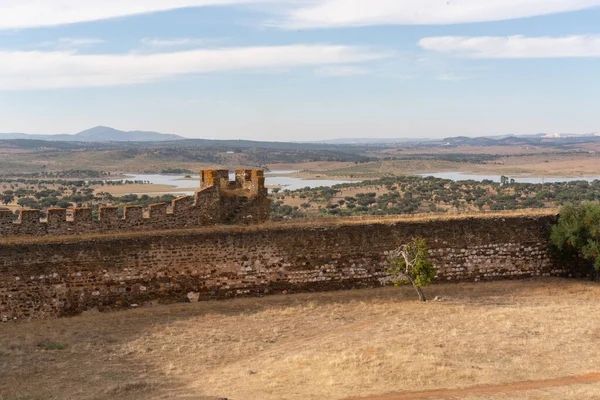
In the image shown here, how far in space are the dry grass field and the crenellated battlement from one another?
2376mm

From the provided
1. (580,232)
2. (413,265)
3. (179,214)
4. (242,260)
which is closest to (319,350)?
(242,260)

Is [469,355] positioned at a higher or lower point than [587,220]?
lower

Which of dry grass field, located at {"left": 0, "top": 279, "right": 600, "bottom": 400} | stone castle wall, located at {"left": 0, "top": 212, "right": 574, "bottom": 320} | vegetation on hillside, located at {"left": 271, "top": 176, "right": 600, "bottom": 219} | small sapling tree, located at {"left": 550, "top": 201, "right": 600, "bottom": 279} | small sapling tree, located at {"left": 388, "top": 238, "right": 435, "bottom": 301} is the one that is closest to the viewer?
dry grass field, located at {"left": 0, "top": 279, "right": 600, "bottom": 400}

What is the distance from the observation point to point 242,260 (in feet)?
56.5

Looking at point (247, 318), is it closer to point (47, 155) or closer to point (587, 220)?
Answer: point (587, 220)

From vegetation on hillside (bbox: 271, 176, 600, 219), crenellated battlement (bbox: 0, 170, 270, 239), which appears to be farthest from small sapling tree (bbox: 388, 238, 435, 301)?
vegetation on hillside (bbox: 271, 176, 600, 219)

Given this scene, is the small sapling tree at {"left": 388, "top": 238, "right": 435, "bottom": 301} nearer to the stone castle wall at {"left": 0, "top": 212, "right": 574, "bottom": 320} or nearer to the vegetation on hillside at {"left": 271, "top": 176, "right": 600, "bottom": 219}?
the stone castle wall at {"left": 0, "top": 212, "right": 574, "bottom": 320}

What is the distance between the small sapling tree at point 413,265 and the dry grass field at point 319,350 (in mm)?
525

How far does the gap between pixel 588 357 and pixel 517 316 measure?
297cm

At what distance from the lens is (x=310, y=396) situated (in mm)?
10398

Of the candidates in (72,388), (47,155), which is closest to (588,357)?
(72,388)

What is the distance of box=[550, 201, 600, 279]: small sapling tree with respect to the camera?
19.1 metres

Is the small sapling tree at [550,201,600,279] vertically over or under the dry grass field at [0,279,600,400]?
over

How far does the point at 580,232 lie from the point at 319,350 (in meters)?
10.3
